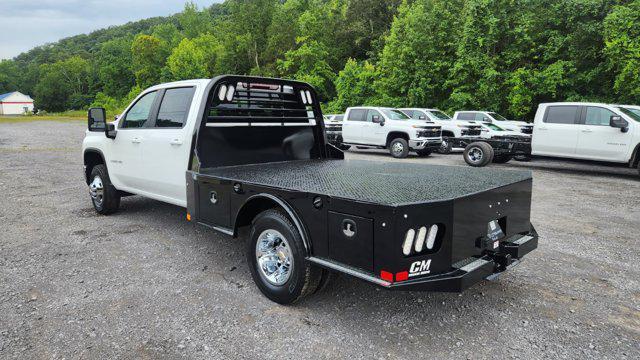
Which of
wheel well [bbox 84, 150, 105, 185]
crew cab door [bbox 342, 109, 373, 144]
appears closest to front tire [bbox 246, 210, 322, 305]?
wheel well [bbox 84, 150, 105, 185]

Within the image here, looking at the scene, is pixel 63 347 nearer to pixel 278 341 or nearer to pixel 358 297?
pixel 278 341

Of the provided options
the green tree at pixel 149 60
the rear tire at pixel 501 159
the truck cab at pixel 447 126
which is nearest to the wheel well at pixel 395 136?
the truck cab at pixel 447 126

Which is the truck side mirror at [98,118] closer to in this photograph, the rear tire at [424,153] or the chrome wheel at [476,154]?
the chrome wheel at [476,154]

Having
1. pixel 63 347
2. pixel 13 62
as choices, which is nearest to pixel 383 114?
pixel 63 347

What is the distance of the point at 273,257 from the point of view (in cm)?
363

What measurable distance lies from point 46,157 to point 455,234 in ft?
53.2

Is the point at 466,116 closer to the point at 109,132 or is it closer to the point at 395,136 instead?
the point at 395,136

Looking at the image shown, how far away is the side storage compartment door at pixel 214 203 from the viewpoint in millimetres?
3936

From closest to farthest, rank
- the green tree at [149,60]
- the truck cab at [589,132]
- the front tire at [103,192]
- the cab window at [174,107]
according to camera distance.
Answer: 1. the cab window at [174,107]
2. the front tire at [103,192]
3. the truck cab at [589,132]
4. the green tree at [149,60]

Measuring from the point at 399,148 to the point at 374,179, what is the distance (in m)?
12.4

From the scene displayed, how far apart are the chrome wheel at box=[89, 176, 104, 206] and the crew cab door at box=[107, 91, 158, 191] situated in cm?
49

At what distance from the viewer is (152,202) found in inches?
302

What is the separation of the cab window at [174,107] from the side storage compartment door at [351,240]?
2756 millimetres

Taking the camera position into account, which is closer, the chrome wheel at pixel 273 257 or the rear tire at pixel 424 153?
the chrome wheel at pixel 273 257
